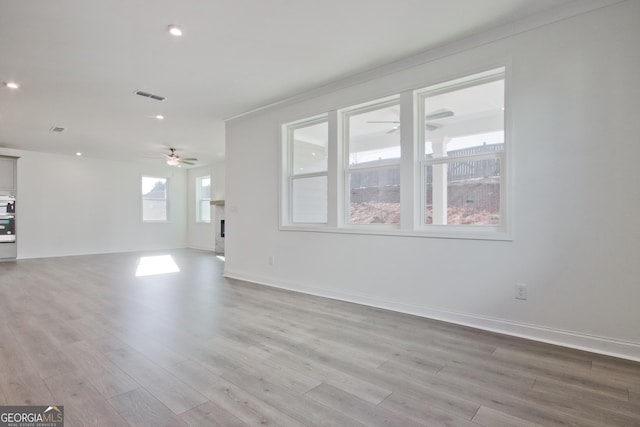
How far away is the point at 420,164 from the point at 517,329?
5.70 feet

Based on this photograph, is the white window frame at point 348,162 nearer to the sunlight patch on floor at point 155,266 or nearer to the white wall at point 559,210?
the white wall at point 559,210

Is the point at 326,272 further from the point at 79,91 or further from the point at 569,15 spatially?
the point at 79,91

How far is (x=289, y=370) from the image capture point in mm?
2115

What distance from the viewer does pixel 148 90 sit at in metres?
4.08

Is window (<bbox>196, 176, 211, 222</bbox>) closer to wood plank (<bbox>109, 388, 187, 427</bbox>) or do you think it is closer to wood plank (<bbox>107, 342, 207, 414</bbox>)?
wood plank (<bbox>107, 342, 207, 414</bbox>)

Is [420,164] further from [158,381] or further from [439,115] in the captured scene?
[158,381]

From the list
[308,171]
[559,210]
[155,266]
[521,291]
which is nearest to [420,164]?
[559,210]

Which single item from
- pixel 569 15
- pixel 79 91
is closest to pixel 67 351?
pixel 79 91

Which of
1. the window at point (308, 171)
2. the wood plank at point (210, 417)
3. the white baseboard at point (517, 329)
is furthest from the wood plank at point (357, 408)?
the window at point (308, 171)

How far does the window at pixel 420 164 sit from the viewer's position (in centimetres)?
300

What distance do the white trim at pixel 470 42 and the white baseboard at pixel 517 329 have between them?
2315 millimetres

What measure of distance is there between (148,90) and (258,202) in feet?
6.68

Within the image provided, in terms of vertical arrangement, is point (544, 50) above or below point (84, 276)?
above

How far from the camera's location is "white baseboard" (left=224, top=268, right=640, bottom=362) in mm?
2340
